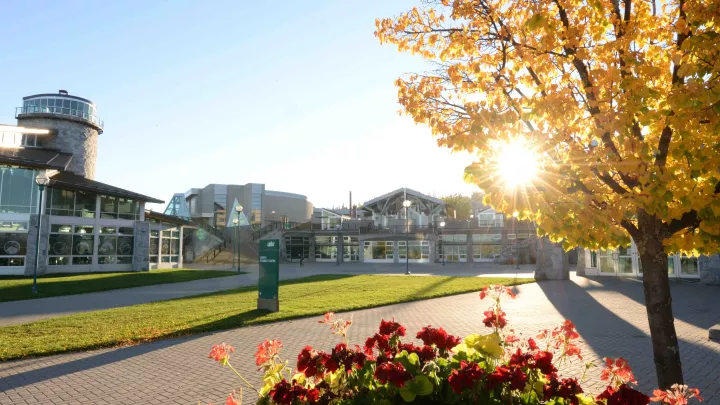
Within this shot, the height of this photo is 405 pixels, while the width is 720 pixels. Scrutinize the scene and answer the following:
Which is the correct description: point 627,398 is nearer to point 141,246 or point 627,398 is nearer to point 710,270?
point 710,270

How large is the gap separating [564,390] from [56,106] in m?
50.3

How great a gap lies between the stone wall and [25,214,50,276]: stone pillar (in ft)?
41.4

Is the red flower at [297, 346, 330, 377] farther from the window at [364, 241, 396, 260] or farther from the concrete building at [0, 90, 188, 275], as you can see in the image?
the window at [364, 241, 396, 260]

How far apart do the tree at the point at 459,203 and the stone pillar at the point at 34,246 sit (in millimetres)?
53179

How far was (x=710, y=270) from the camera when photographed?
826 inches

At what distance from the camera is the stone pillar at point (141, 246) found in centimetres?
3342

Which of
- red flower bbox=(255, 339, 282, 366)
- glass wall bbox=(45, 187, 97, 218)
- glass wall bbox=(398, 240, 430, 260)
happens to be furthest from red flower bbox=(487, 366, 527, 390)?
glass wall bbox=(398, 240, 430, 260)

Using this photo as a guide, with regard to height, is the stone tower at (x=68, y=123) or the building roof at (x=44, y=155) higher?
the stone tower at (x=68, y=123)

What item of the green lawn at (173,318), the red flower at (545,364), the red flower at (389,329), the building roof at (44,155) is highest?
the building roof at (44,155)

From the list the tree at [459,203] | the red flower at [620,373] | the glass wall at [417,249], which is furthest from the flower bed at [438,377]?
the tree at [459,203]

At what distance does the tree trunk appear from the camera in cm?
383

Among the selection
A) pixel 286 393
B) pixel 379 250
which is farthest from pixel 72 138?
pixel 286 393

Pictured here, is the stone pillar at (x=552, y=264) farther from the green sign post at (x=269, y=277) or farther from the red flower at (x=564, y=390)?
the red flower at (x=564, y=390)

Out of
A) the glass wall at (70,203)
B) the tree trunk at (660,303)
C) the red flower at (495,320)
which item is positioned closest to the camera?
the red flower at (495,320)
